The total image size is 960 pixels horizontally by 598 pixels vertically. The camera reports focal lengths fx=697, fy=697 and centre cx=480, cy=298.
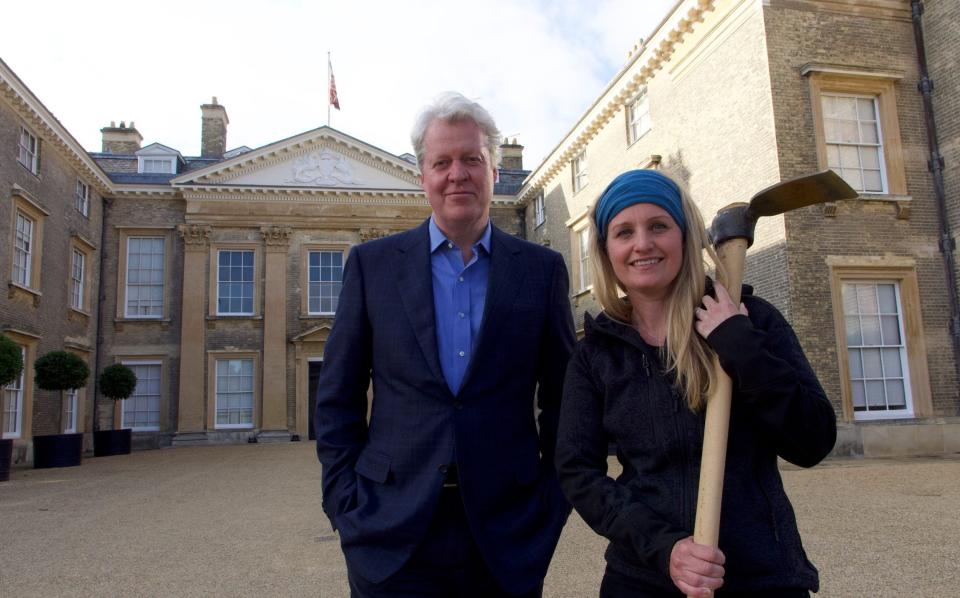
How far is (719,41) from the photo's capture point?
13.3 m

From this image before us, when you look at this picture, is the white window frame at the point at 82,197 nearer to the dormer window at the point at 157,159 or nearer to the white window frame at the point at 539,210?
the dormer window at the point at 157,159

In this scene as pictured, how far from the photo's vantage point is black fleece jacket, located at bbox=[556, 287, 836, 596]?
1.59 metres

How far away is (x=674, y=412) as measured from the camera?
174 cm

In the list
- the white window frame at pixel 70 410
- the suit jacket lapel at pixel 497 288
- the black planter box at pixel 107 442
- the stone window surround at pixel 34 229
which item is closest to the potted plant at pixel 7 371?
the stone window surround at pixel 34 229

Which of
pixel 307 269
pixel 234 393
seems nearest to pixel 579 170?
pixel 307 269

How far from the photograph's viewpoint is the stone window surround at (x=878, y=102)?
12.0 metres

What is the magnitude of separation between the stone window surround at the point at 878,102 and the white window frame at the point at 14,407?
1720cm

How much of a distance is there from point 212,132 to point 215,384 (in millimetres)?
10145

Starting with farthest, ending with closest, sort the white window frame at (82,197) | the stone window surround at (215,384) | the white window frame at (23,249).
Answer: the stone window surround at (215,384) < the white window frame at (82,197) < the white window frame at (23,249)

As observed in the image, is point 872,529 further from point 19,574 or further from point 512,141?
point 512,141

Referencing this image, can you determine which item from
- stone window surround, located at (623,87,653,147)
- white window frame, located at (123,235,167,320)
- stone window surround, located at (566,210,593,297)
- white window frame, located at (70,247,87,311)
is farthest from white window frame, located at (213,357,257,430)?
stone window surround, located at (623,87,653,147)

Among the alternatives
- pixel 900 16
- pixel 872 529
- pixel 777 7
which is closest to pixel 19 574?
pixel 872 529

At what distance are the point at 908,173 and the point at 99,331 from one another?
72.6 ft

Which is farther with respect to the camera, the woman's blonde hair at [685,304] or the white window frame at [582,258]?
the white window frame at [582,258]
